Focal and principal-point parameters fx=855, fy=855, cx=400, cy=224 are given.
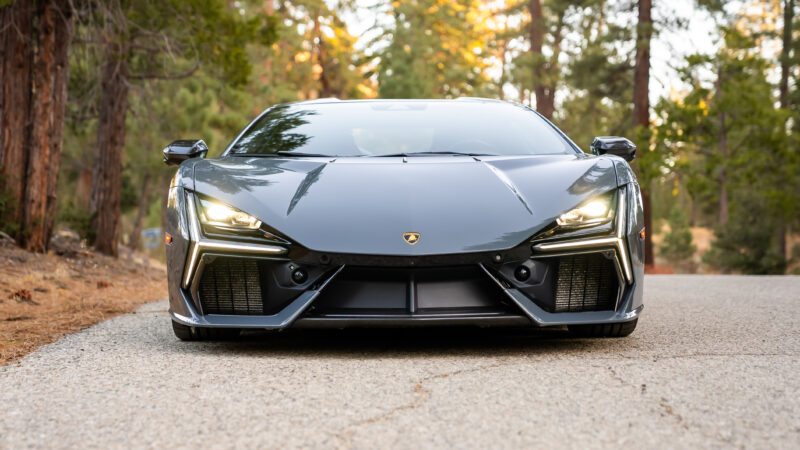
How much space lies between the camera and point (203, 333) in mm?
4145

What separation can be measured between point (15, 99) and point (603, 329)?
27.3ft

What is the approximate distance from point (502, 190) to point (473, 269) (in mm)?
490

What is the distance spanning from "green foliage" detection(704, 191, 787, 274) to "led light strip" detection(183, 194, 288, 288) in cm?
3166

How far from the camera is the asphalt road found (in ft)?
8.23

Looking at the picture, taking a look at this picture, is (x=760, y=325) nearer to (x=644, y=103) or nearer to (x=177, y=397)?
(x=177, y=397)

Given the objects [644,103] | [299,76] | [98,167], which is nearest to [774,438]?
[98,167]

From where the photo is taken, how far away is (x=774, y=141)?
96.0 ft

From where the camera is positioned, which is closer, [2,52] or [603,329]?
[603,329]

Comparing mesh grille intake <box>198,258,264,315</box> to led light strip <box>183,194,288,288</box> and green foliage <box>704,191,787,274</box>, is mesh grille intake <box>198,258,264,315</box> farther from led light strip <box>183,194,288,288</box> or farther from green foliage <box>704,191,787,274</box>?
green foliage <box>704,191,787,274</box>

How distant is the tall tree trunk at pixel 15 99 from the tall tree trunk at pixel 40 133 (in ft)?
0.31

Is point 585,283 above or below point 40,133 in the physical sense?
below

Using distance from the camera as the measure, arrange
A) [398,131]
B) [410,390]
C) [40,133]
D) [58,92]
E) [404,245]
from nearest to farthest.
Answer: [410,390]
[404,245]
[398,131]
[40,133]
[58,92]

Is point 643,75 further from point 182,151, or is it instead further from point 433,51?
point 433,51

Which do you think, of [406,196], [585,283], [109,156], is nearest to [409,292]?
[406,196]
